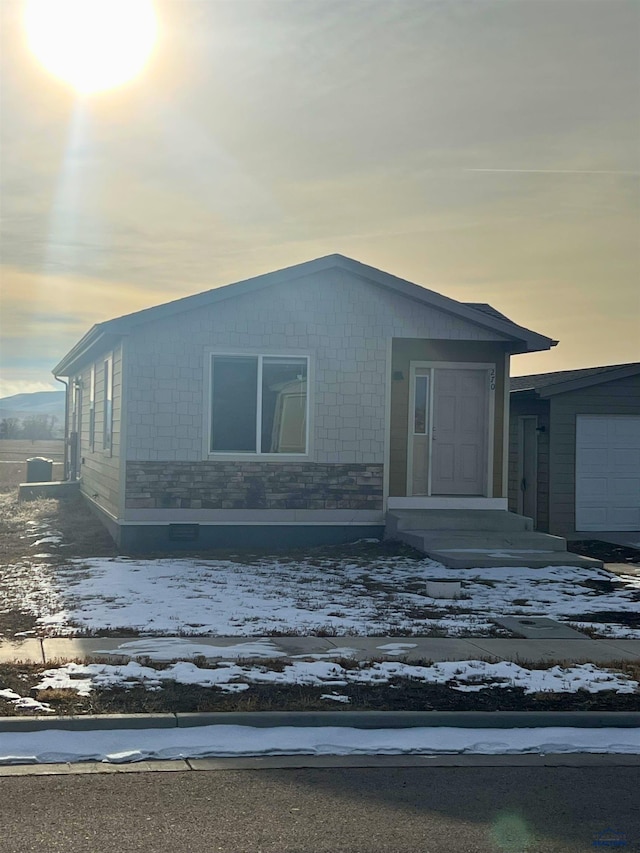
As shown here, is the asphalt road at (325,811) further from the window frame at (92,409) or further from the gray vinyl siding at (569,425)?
the window frame at (92,409)

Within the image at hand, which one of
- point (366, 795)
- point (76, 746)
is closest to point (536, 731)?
point (366, 795)

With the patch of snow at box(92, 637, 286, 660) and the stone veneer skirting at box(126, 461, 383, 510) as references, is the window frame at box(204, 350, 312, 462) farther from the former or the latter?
the patch of snow at box(92, 637, 286, 660)

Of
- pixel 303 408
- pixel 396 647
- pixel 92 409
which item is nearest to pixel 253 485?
pixel 303 408

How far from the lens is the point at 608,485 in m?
19.8

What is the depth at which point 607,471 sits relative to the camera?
19719 millimetres

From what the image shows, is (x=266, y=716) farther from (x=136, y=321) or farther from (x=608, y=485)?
(x=608, y=485)

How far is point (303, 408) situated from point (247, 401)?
38.4 inches

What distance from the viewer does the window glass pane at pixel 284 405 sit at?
16531 millimetres

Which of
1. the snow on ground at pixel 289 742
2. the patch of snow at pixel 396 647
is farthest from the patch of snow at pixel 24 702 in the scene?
the patch of snow at pixel 396 647

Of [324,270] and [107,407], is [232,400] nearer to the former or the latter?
[324,270]

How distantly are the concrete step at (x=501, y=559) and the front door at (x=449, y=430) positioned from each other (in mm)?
2359

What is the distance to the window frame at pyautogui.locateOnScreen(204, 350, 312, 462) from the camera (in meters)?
16.3

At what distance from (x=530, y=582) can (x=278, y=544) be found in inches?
187

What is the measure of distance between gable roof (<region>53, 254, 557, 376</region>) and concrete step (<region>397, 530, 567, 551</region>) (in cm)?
339
